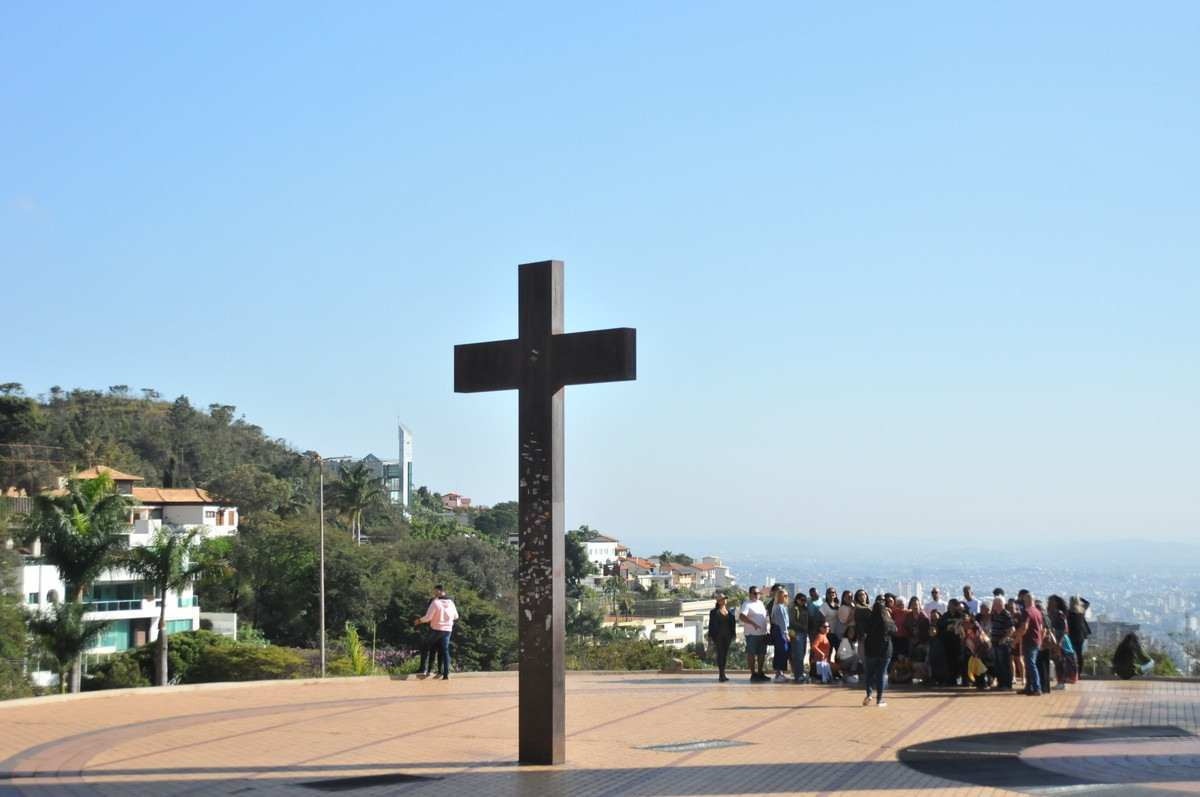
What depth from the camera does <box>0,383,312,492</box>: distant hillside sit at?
92.0 metres

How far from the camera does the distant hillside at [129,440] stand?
92.0 m

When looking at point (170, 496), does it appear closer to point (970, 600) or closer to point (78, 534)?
point (78, 534)

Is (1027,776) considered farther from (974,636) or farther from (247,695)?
(247,695)

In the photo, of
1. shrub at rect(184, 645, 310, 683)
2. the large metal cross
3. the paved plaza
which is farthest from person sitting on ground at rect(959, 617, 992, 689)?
shrub at rect(184, 645, 310, 683)

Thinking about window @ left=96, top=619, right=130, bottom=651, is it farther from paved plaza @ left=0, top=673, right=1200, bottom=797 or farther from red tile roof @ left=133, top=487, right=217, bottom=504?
paved plaza @ left=0, top=673, right=1200, bottom=797

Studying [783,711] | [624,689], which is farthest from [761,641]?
[783,711]

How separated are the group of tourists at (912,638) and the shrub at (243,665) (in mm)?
33268

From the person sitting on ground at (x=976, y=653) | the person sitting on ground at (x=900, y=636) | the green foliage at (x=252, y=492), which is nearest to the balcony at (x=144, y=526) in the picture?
the green foliage at (x=252, y=492)

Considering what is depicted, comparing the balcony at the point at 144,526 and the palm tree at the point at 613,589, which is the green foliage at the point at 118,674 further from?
the palm tree at the point at 613,589

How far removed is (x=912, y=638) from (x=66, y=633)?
3364 cm

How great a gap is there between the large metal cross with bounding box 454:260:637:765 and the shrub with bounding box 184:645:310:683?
40.5 metres

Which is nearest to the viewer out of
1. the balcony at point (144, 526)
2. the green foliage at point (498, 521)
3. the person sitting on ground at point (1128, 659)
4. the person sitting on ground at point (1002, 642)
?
the person sitting on ground at point (1002, 642)

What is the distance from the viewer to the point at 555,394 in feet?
41.7

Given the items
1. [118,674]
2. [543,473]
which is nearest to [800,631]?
[543,473]
